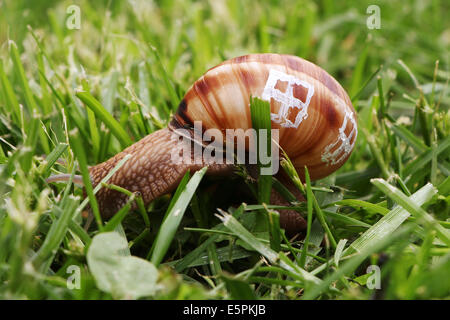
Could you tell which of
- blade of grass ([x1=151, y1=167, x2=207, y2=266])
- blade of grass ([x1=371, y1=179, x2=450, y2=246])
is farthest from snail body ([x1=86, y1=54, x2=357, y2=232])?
blade of grass ([x1=371, y1=179, x2=450, y2=246])

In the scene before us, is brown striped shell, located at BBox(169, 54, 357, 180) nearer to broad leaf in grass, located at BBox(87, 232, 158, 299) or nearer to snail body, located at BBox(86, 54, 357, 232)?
snail body, located at BBox(86, 54, 357, 232)

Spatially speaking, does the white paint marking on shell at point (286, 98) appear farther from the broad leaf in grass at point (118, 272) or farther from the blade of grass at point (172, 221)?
the broad leaf in grass at point (118, 272)

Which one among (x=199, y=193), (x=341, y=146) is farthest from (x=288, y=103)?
(x=199, y=193)

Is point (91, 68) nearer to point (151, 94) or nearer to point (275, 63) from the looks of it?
point (151, 94)

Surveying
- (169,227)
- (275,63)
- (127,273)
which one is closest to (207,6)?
(275,63)

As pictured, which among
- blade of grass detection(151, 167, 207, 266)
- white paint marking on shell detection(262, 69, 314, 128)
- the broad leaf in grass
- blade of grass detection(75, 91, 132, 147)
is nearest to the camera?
the broad leaf in grass

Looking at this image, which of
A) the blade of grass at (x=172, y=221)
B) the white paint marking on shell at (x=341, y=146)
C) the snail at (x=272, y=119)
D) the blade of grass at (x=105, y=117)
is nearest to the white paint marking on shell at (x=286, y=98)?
the snail at (x=272, y=119)
